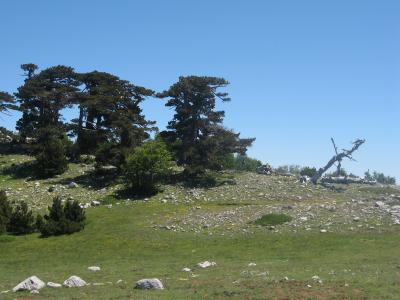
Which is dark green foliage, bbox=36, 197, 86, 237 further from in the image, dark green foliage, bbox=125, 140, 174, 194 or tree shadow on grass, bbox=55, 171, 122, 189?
tree shadow on grass, bbox=55, 171, 122, 189

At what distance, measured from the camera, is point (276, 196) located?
53.1 meters

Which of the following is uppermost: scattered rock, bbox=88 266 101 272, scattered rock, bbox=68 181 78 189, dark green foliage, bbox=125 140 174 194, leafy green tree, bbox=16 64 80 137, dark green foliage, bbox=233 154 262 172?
leafy green tree, bbox=16 64 80 137

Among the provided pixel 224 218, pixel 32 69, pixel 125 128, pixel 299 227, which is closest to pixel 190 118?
pixel 125 128

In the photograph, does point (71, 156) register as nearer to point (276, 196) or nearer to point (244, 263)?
point (276, 196)

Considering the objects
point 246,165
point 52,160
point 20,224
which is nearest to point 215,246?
point 20,224

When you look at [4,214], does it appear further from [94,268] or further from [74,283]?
[74,283]

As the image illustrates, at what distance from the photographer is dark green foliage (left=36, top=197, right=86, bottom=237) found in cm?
3872

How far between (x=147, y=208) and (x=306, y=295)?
3084 cm

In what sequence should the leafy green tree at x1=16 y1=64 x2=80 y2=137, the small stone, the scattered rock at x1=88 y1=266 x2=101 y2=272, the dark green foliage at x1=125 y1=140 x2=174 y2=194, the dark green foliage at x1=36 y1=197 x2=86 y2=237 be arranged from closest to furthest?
the small stone → the scattered rock at x1=88 y1=266 x2=101 y2=272 → the dark green foliage at x1=36 y1=197 x2=86 y2=237 → the dark green foliage at x1=125 y1=140 x2=174 y2=194 → the leafy green tree at x1=16 y1=64 x2=80 y2=137

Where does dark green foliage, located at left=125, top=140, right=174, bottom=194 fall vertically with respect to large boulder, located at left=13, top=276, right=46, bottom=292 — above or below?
above

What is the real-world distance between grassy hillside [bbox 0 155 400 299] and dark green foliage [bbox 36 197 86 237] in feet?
2.74

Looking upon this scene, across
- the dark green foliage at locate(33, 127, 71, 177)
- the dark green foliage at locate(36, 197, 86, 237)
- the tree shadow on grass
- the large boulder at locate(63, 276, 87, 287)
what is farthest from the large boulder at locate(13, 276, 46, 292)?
the dark green foliage at locate(33, 127, 71, 177)

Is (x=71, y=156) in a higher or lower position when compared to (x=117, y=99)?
lower

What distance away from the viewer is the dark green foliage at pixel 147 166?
51.5 meters
